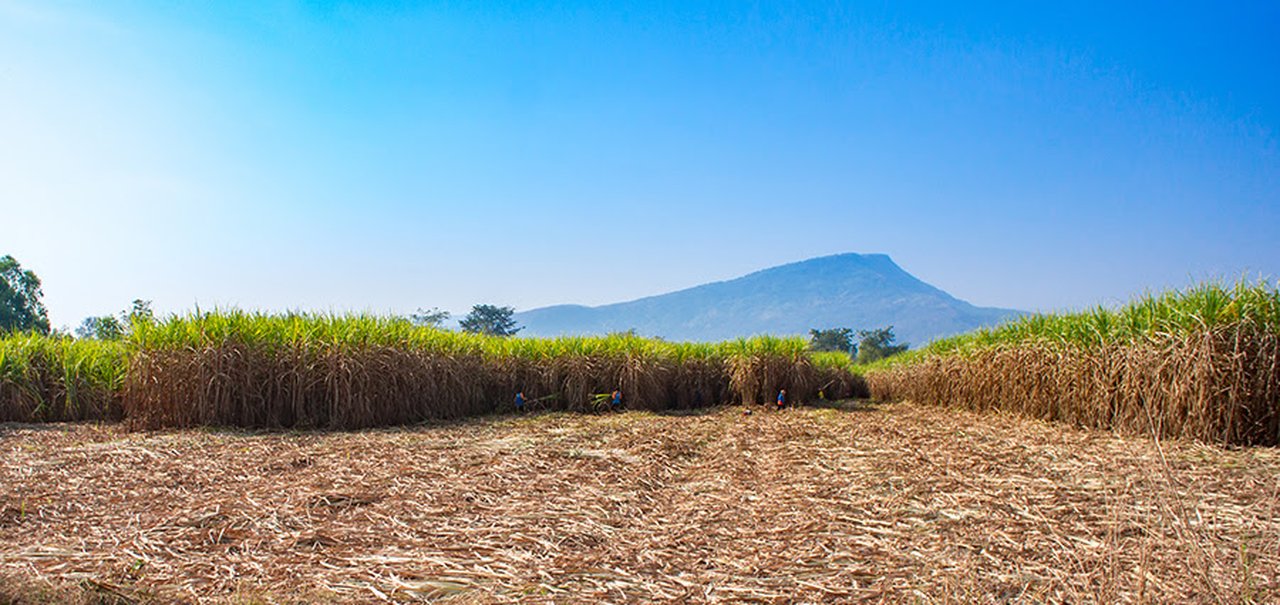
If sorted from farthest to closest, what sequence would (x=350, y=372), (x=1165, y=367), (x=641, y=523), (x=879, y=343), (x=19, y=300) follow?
(x=879, y=343), (x=19, y=300), (x=350, y=372), (x=1165, y=367), (x=641, y=523)

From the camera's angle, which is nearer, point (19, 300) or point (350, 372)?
point (350, 372)

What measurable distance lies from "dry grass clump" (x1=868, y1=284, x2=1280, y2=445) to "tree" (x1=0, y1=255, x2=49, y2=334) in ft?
126

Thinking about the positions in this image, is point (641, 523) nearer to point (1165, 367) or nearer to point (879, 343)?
point (1165, 367)

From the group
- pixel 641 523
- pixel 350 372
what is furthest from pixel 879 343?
pixel 641 523

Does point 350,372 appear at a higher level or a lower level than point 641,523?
higher

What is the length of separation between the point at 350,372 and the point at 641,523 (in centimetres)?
703

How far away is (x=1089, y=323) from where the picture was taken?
9438 millimetres

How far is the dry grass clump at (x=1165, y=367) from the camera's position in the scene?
6.83 metres

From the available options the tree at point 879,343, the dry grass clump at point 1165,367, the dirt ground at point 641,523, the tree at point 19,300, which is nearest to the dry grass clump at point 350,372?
the dirt ground at point 641,523

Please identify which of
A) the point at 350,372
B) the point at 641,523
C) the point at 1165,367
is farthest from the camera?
the point at 350,372

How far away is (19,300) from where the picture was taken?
3106 cm

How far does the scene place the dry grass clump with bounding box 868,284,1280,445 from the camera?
6.83m

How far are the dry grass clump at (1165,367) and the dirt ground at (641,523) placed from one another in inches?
24.8

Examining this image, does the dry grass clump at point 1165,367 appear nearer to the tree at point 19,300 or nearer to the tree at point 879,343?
the tree at point 19,300
